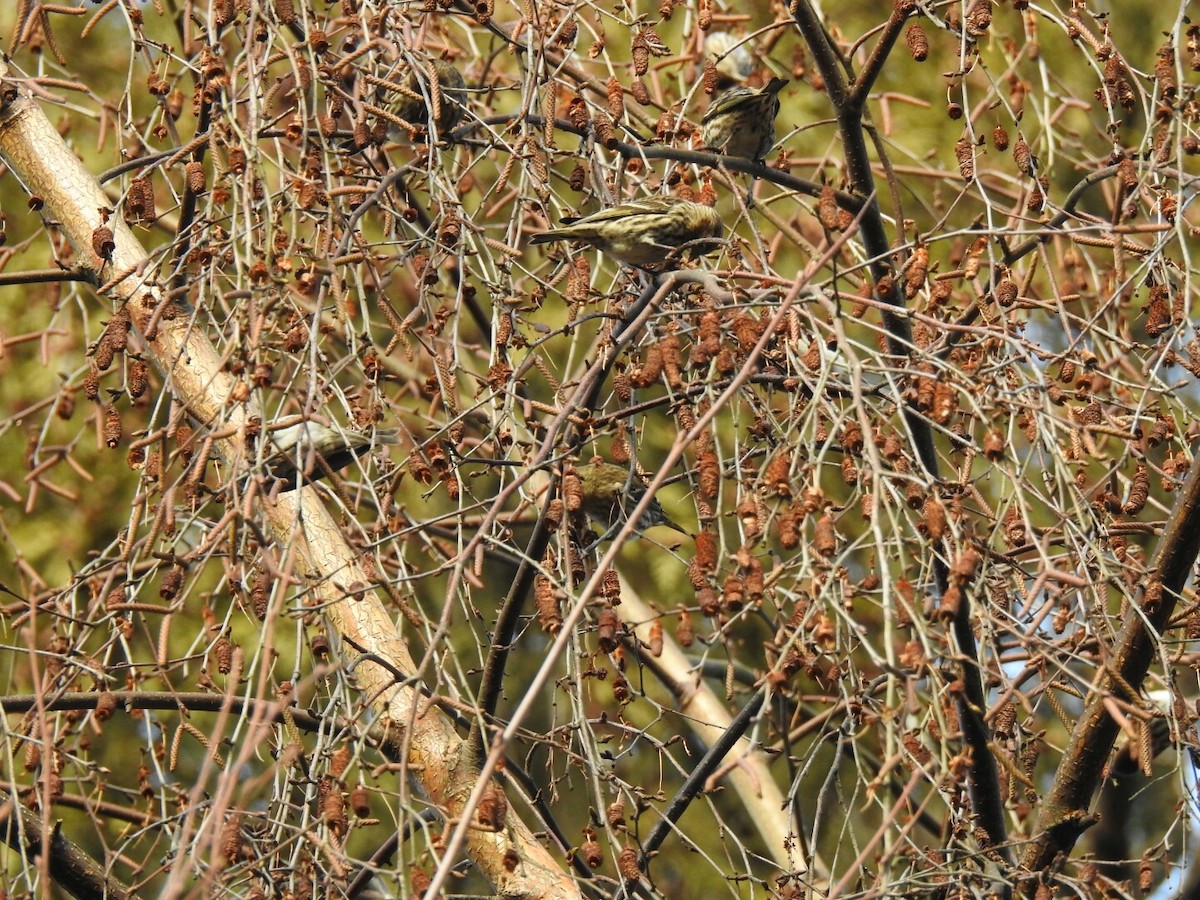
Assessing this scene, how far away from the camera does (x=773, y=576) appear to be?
226 centimetres

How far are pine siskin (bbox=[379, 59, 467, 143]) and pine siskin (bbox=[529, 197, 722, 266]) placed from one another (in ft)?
1.22

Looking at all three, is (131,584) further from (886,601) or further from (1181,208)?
(1181,208)

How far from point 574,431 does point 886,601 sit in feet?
3.37

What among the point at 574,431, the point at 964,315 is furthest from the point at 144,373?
the point at 964,315

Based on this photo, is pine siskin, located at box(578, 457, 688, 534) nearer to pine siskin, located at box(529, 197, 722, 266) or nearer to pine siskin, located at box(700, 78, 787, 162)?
pine siskin, located at box(529, 197, 722, 266)

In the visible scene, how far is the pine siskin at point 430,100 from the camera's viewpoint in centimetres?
300

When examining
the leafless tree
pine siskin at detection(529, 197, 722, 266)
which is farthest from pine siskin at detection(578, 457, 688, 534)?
pine siskin at detection(529, 197, 722, 266)

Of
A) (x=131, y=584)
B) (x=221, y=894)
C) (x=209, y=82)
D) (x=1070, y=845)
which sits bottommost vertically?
(x=1070, y=845)

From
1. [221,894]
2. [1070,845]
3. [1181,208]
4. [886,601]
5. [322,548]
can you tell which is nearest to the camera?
[886,601]

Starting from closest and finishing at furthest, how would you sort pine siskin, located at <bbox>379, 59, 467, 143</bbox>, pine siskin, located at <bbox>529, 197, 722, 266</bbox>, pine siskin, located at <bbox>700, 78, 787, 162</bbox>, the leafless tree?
the leafless tree → pine siskin, located at <bbox>379, 59, 467, 143</bbox> → pine siskin, located at <bbox>529, 197, 722, 266</bbox> → pine siskin, located at <bbox>700, 78, 787, 162</bbox>

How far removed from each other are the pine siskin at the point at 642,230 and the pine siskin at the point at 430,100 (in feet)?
1.22

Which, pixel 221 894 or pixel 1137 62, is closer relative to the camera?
pixel 221 894

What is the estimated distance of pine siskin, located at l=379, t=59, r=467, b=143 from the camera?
300 cm

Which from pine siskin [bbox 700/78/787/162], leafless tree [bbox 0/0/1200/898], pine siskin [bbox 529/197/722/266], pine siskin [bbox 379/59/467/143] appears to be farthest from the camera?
pine siskin [bbox 700/78/787/162]
